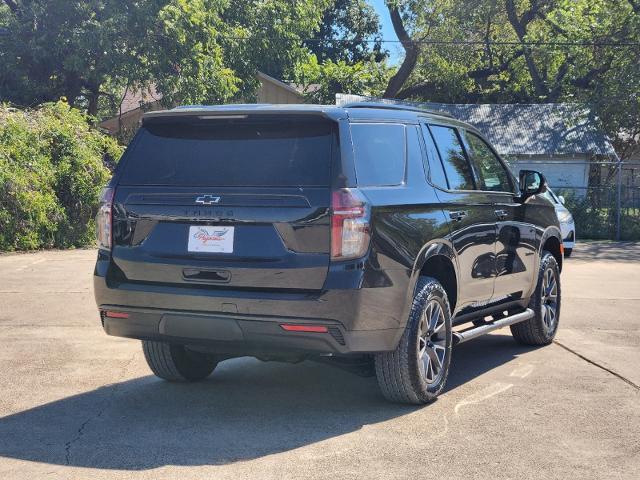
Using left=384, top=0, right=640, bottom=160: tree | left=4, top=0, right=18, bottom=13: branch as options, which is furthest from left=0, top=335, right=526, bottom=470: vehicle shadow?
left=384, top=0, right=640, bottom=160: tree

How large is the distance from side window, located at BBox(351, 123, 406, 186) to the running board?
1324 mm

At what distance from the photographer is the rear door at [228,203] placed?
17.6ft

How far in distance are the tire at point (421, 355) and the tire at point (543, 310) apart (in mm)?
2119

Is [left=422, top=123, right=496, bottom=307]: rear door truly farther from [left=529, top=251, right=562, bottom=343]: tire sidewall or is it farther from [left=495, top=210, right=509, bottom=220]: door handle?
[left=529, top=251, right=562, bottom=343]: tire sidewall

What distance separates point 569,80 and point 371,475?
37160 millimetres

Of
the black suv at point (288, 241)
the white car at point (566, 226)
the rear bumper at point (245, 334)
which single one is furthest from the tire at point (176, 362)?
the white car at point (566, 226)

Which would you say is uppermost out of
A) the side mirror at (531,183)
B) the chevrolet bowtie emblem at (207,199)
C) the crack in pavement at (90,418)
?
the side mirror at (531,183)

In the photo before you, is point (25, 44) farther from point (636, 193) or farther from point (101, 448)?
point (101, 448)

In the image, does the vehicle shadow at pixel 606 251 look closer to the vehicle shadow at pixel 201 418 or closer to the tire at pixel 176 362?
the vehicle shadow at pixel 201 418

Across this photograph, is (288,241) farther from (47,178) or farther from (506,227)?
(47,178)

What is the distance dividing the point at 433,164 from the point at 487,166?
1.16m

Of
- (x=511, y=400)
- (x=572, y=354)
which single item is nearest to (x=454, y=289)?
(x=511, y=400)

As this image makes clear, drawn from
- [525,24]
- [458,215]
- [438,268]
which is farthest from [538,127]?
[438,268]

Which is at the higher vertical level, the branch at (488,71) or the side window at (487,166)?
the branch at (488,71)
